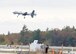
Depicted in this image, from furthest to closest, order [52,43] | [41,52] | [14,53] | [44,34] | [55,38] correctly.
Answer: [44,34] → [55,38] → [52,43] → [14,53] → [41,52]

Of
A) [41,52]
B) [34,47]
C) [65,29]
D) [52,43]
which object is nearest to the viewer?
[41,52]

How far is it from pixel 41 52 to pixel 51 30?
92.6 metres

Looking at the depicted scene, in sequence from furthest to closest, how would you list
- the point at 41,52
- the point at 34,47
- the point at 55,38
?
the point at 55,38
the point at 34,47
the point at 41,52

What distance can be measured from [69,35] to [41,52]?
7711cm

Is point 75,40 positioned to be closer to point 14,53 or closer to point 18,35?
point 18,35

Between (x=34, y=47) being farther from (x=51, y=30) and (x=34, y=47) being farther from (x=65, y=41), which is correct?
(x=51, y=30)

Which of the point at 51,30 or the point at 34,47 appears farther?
the point at 51,30

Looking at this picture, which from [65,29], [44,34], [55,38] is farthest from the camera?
[65,29]

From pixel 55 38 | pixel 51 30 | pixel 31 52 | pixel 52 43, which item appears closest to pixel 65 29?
pixel 51 30

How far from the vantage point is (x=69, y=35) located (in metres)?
129

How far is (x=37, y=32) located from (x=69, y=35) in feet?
40.0

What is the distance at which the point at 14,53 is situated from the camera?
68375 millimetres

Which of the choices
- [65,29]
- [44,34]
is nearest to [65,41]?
[44,34]

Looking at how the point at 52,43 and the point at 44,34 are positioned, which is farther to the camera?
the point at 44,34
